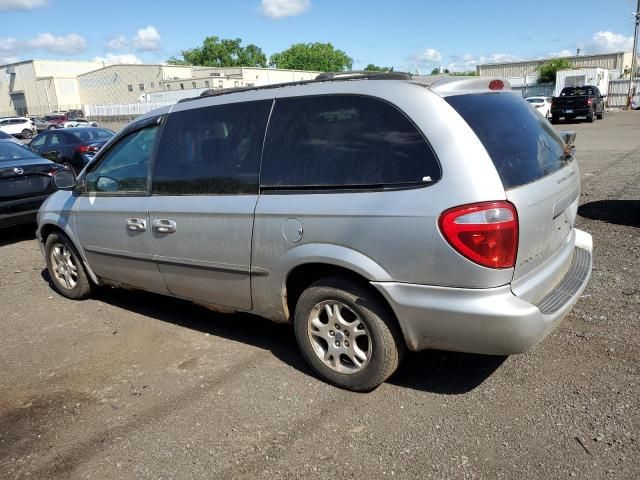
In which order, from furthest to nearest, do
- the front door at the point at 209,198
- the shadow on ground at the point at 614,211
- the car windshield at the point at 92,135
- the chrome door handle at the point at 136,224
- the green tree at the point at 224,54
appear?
1. the green tree at the point at 224,54
2. the car windshield at the point at 92,135
3. the shadow on ground at the point at 614,211
4. the chrome door handle at the point at 136,224
5. the front door at the point at 209,198

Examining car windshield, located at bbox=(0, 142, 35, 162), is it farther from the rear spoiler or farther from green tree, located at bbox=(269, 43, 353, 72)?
green tree, located at bbox=(269, 43, 353, 72)

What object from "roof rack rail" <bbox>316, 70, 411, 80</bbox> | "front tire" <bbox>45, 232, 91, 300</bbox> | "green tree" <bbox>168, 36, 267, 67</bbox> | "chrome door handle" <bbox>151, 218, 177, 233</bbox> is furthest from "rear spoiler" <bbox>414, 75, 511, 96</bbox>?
"green tree" <bbox>168, 36, 267, 67</bbox>

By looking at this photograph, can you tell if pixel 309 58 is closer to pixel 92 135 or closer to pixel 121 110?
pixel 121 110

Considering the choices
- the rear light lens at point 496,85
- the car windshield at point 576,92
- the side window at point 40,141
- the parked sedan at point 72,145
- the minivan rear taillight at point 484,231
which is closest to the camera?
the minivan rear taillight at point 484,231

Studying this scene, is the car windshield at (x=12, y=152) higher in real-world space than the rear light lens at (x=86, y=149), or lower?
higher

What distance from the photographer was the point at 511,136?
3059 millimetres

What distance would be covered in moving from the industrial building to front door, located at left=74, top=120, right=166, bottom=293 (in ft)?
193

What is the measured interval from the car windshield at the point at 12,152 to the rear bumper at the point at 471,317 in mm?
7437

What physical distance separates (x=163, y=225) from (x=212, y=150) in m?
0.68

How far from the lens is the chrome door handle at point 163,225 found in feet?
12.7

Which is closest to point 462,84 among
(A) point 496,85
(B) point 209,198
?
(A) point 496,85

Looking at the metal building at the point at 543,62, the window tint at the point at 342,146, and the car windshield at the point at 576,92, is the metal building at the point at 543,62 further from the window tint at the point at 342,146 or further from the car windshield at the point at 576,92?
the window tint at the point at 342,146

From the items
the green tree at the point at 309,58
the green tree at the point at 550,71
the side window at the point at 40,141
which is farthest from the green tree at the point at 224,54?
the side window at the point at 40,141

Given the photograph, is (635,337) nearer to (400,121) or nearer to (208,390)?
(400,121)
